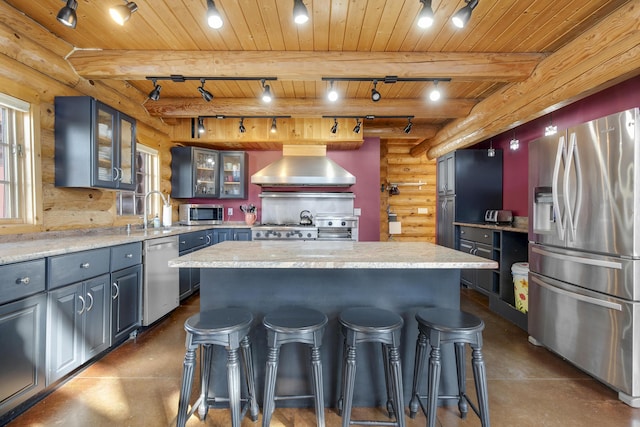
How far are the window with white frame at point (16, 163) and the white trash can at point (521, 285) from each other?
4.45 metres

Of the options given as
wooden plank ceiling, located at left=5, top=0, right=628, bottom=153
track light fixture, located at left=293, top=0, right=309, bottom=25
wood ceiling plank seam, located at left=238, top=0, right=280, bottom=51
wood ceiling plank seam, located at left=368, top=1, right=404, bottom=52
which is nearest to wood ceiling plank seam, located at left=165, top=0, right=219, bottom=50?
wooden plank ceiling, located at left=5, top=0, right=628, bottom=153

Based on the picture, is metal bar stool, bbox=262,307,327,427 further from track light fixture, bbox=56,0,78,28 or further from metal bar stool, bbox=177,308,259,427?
track light fixture, bbox=56,0,78,28

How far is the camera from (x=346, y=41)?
256cm

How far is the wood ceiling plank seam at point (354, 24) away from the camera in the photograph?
2139 mm

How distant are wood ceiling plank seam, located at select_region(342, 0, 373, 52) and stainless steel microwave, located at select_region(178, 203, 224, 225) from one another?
3309 mm

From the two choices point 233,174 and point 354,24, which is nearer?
point 354,24

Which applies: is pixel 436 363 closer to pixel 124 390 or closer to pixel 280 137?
pixel 124 390

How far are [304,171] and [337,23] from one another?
244cm

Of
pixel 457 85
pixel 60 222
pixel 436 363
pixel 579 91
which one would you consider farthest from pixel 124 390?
pixel 457 85

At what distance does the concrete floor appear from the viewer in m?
1.78

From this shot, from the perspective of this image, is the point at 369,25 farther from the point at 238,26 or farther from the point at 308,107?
the point at 308,107

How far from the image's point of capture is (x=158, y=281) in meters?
3.12

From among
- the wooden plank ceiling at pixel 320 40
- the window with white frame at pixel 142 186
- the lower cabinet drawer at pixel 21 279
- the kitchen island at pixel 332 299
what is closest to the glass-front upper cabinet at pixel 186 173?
the window with white frame at pixel 142 186

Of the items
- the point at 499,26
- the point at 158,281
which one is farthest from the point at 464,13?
the point at 158,281
